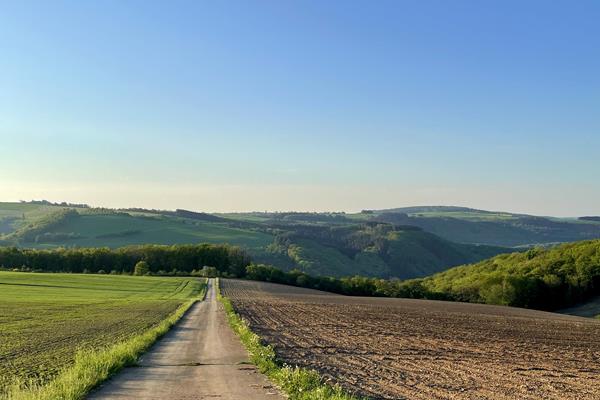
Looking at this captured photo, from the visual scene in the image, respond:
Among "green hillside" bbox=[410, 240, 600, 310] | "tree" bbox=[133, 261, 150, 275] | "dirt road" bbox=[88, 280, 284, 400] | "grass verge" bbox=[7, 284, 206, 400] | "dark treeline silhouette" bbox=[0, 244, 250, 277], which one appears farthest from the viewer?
"dark treeline silhouette" bbox=[0, 244, 250, 277]

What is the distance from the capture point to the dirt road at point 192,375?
52.4 ft

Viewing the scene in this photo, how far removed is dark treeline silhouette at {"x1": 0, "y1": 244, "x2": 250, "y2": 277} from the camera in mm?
137250

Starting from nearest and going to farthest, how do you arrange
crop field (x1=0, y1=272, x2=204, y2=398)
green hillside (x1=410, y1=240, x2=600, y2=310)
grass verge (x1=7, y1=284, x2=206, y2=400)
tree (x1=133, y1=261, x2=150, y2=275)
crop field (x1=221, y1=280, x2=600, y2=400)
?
grass verge (x1=7, y1=284, x2=206, y2=400)
crop field (x1=221, y1=280, x2=600, y2=400)
crop field (x1=0, y1=272, x2=204, y2=398)
green hillside (x1=410, y1=240, x2=600, y2=310)
tree (x1=133, y1=261, x2=150, y2=275)

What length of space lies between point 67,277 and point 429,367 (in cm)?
10355

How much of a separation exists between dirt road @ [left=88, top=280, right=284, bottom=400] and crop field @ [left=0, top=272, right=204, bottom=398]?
297cm

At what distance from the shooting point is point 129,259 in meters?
142

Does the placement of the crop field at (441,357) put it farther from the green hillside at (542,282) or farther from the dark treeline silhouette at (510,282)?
the dark treeline silhouette at (510,282)

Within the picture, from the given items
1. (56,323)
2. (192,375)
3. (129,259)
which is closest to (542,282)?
(56,323)

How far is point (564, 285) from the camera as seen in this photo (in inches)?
3799

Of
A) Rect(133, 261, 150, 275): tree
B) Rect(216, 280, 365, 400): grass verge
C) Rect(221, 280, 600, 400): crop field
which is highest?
Rect(216, 280, 365, 400): grass verge

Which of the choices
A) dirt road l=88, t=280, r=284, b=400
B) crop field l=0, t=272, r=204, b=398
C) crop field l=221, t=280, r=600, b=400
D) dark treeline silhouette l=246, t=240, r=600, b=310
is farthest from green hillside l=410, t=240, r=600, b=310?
dirt road l=88, t=280, r=284, b=400

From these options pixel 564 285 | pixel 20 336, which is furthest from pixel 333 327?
pixel 564 285

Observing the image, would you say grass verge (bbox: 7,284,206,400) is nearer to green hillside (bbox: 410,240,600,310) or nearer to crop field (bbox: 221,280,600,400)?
crop field (bbox: 221,280,600,400)

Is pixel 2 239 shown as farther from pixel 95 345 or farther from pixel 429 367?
pixel 429 367
